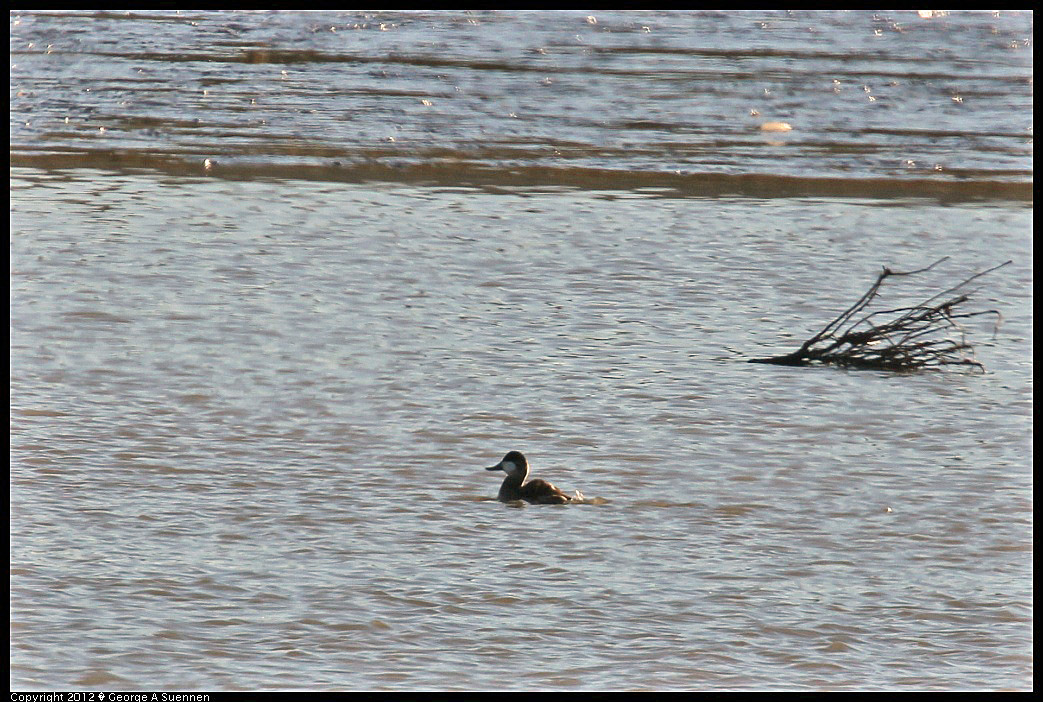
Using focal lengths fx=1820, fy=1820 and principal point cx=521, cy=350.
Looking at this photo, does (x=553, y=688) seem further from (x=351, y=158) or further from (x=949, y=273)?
(x=351, y=158)

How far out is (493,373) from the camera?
8.61m

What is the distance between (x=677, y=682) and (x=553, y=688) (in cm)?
36

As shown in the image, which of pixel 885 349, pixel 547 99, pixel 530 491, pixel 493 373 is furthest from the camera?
pixel 547 99

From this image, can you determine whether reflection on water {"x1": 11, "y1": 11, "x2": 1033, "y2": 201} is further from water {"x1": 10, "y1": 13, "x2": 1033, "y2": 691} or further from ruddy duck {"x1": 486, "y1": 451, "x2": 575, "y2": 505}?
ruddy duck {"x1": 486, "y1": 451, "x2": 575, "y2": 505}

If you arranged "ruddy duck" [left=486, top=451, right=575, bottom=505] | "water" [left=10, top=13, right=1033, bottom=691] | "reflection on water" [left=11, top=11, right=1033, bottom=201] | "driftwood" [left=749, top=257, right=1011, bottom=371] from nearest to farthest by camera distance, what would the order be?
1. "water" [left=10, top=13, right=1033, bottom=691]
2. "ruddy duck" [left=486, top=451, right=575, bottom=505]
3. "driftwood" [left=749, top=257, right=1011, bottom=371]
4. "reflection on water" [left=11, top=11, right=1033, bottom=201]

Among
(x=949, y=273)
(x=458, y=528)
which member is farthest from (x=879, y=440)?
(x=949, y=273)

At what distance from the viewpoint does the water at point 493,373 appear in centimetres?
547

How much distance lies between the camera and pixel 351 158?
1471 centimetres

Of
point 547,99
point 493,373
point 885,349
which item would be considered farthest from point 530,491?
point 547,99

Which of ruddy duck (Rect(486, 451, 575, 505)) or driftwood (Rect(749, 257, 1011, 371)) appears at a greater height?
ruddy duck (Rect(486, 451, 575, 505))

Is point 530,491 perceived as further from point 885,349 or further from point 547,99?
point 547,99

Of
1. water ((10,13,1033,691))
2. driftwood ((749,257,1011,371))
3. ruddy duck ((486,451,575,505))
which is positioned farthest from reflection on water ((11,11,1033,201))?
ruddy duck ((486,451,575,505))

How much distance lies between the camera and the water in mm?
5473

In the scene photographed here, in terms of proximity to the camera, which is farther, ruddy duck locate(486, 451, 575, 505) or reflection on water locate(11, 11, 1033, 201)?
reflection on water locate(11, 11, 1033, 201)
